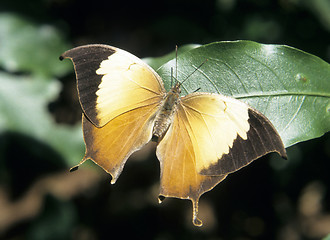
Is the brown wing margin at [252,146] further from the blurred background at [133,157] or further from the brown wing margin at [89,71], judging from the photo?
the blurred background at [133,157]

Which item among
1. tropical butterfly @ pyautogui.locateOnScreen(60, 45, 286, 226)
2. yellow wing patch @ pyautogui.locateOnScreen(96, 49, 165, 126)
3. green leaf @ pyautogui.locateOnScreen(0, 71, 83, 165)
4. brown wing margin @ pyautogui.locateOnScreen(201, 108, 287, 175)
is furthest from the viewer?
green leaf @ pyautogui.locateOnScreen(0, 71, 83, 165)

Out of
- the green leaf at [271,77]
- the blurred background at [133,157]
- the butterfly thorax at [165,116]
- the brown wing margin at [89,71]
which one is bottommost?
the blurred background at [133,157]

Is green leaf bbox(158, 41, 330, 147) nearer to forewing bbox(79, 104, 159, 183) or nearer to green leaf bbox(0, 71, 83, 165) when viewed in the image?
forewing bbox(79, 104, 159, 183)

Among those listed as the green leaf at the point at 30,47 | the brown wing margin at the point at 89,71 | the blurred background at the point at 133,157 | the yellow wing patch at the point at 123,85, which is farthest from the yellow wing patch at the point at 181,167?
the green leaf at the point at 30,47

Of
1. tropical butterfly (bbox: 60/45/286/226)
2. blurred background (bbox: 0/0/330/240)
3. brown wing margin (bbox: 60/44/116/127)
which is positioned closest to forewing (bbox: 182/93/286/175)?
tropical butterfly (bbox: 60/45/286/226)

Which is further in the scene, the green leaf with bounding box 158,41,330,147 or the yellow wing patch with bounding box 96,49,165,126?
the yellow wing patch with bounding box 96,49,165,126
